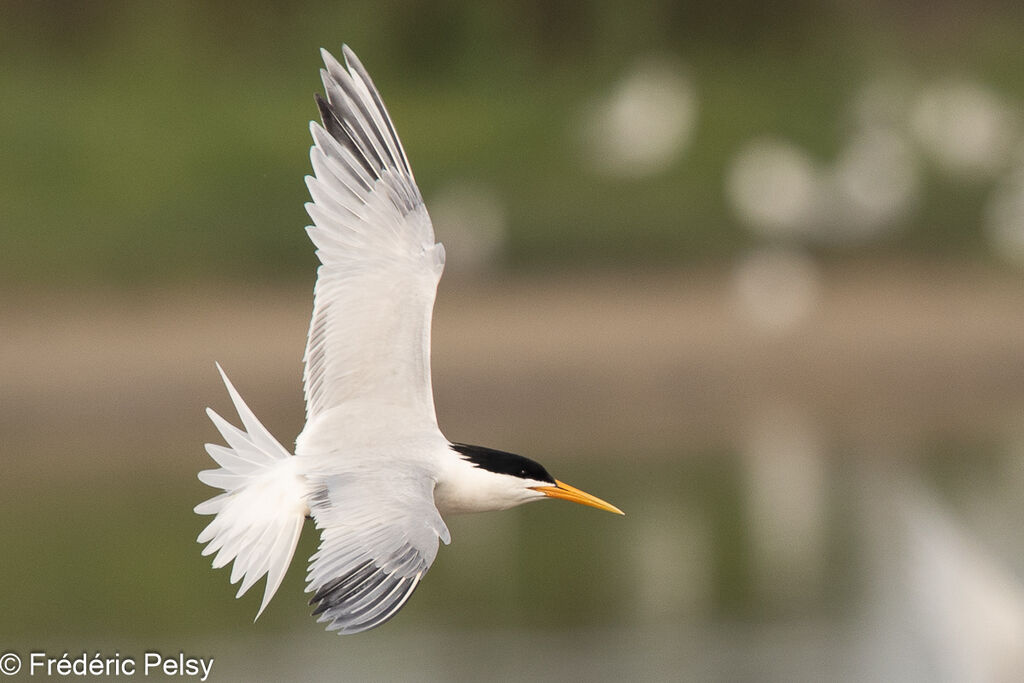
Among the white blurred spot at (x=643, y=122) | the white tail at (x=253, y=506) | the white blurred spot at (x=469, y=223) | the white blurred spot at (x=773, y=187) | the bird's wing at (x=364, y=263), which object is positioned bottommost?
the white tail at (x=253, y=506)

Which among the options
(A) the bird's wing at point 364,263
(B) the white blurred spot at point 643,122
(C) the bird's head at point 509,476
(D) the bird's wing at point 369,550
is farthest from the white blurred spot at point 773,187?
(D) the bird's wing at point 369,550

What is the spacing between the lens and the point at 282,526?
154 inches

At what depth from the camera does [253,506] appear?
3988 mm

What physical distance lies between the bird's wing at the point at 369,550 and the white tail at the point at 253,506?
0.43 ft

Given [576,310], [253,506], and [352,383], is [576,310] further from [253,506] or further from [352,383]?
[253,506]

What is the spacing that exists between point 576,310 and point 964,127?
3097 millimetres

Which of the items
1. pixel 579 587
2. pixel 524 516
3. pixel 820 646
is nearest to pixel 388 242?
pixel 820 646

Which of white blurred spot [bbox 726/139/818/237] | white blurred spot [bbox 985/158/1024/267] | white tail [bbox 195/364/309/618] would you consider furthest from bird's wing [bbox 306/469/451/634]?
white blurred spot [bbox 985/158/1024/267]

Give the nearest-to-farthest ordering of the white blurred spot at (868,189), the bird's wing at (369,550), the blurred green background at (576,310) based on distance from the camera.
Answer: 1. the bird's wing at (369,550)
2. the blurred green background at (576,310)
3. the white blurred spot at (868,189)

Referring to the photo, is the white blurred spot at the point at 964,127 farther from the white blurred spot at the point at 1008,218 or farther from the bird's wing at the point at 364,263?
the bird's wing at the point at 364,263

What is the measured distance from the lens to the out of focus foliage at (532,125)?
11242 mm
